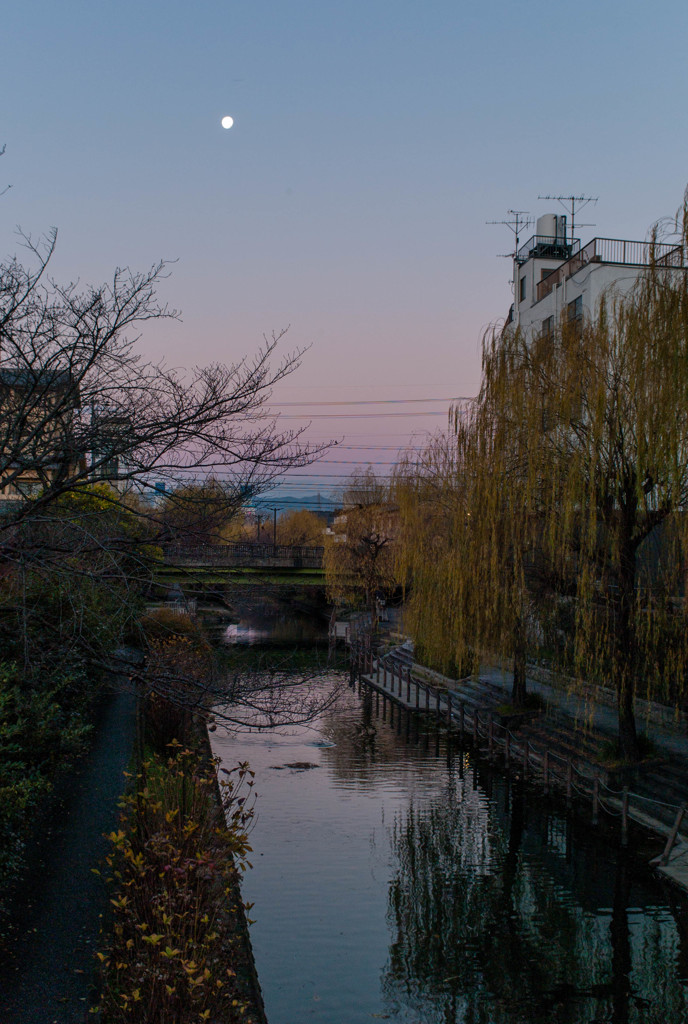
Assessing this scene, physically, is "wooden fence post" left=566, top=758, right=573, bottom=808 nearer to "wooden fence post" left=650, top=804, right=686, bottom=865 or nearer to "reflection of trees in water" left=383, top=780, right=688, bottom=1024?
"reflection of trees in water" left=383, top=780, right=688, bottom=1024

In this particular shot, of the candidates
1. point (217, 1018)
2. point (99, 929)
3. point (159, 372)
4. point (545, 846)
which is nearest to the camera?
point (217, 1018)

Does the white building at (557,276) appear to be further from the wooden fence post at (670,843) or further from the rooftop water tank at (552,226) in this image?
the wooden fence post at (670,843)

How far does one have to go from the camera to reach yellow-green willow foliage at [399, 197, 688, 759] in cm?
1456

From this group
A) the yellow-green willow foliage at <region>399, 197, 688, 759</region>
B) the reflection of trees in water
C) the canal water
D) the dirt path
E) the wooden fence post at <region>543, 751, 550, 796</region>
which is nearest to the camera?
the dirt path

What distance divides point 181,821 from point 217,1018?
2.59m

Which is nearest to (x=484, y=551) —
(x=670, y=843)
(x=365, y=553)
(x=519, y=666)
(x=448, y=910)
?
(x=519, y=666)

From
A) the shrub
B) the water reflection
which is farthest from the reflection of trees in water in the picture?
the water reflection

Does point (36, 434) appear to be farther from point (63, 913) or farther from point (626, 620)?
point (626, 620)

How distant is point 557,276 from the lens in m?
33.2

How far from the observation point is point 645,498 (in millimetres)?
14969

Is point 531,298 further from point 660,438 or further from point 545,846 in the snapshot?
point 545,846

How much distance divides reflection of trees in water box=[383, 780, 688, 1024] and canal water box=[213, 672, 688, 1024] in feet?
0.09

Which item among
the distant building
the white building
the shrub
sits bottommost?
the shrub

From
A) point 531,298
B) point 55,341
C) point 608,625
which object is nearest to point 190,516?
point 55,341
